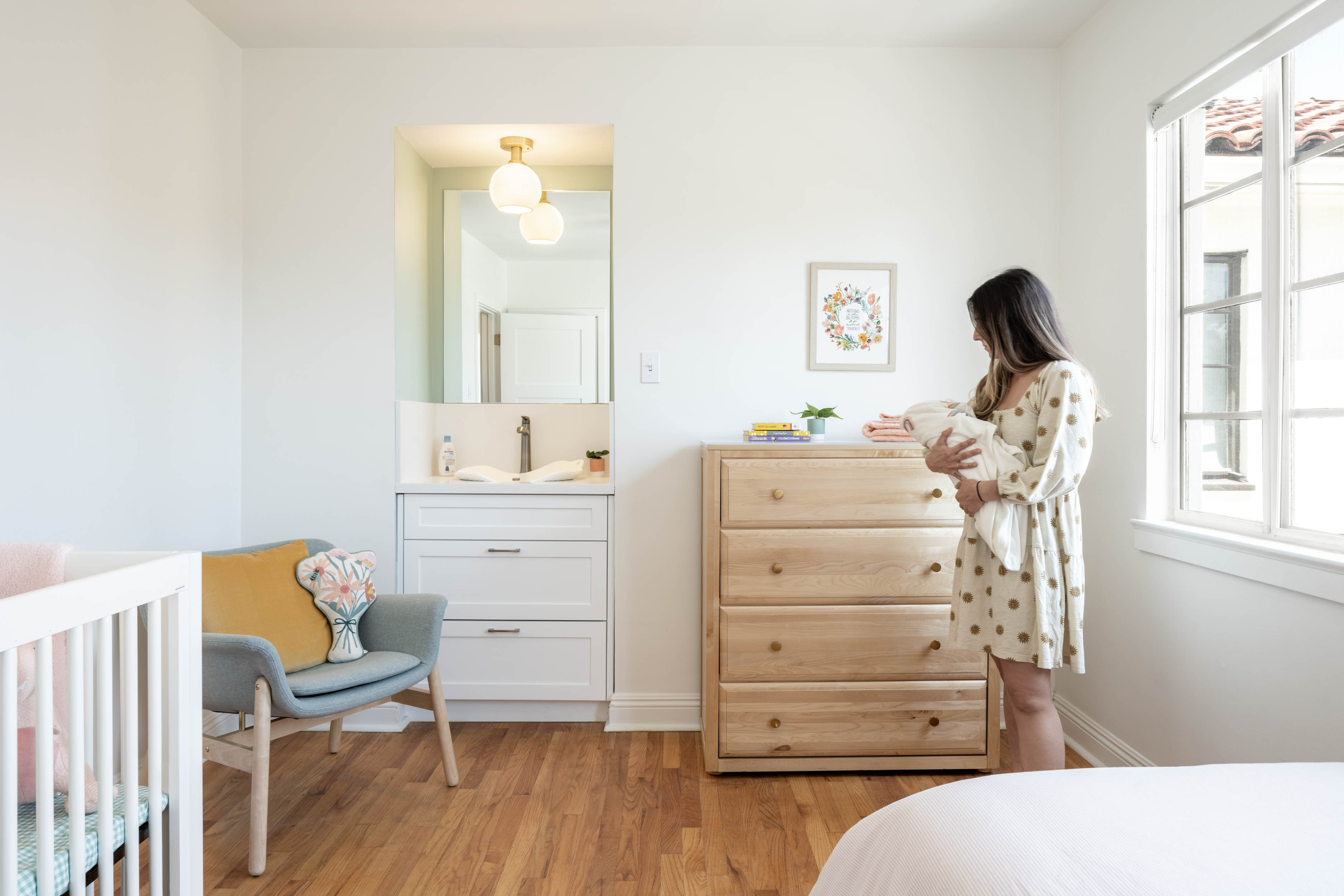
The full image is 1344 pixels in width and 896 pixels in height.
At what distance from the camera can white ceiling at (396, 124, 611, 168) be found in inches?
114

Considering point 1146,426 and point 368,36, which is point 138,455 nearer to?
point 368,36

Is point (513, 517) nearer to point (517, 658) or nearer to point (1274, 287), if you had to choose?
point (517, 658)

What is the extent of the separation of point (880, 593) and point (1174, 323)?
3.89 ft

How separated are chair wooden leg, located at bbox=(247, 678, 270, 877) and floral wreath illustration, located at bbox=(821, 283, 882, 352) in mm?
2115

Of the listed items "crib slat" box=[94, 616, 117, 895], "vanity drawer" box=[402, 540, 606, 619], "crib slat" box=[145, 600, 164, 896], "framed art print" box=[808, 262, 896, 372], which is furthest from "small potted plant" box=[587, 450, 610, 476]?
"crib slat" box=[94, 616, 117, 895]

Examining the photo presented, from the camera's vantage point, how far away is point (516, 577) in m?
2.88

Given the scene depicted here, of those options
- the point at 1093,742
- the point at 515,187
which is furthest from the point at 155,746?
the point at 1093,742

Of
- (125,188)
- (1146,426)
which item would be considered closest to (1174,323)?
(1146,426)

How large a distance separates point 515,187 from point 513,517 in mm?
1261

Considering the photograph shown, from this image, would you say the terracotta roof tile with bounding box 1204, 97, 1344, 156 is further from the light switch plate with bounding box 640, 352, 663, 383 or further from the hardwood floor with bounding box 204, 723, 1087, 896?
the hardwood floor with bounding box 204, 723, 1087, 896

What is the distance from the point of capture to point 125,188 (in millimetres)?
2246

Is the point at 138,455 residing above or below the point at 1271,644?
above

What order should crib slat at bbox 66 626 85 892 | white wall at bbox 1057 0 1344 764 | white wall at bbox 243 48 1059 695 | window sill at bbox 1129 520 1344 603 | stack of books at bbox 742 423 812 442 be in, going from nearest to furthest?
crib slat at bbox 66 626 85 892
window sill at bbox 1129 520 1344 603
white wall at bbox 1057 0 1344 764
stack of books at bbox 742 423 812 442
white wall at bbox 243 48 1059 695

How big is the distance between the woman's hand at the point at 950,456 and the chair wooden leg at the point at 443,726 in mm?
1562
